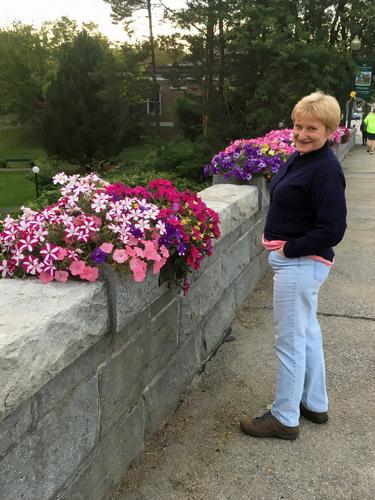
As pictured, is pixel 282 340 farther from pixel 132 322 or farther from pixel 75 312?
pixel 75 312

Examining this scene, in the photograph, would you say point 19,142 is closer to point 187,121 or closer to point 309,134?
point 187,121

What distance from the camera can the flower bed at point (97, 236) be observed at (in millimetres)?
2178

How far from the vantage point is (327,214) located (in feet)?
8.12

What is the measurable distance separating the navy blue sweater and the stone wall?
70 cm

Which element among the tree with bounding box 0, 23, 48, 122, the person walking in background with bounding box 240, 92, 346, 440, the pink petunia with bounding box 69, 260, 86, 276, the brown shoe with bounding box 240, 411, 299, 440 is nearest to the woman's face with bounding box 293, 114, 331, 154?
the person walking in background with bounding box 240, 92, 346, 440

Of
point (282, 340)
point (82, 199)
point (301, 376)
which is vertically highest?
point (82, 199)

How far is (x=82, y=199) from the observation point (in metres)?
2.59

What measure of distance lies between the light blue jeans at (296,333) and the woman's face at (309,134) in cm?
57

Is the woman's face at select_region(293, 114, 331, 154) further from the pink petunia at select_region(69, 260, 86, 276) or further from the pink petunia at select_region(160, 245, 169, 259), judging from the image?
the pink petunia at select_region(69, 260, 86, 276)

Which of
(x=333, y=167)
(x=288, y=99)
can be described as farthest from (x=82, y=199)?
(x=288, y=99)

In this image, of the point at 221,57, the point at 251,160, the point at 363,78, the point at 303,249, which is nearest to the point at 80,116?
the point at 221,57

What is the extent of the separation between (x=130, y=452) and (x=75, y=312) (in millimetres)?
1021

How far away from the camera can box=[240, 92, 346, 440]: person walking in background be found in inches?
98.7

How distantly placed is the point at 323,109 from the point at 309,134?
0.44ft
